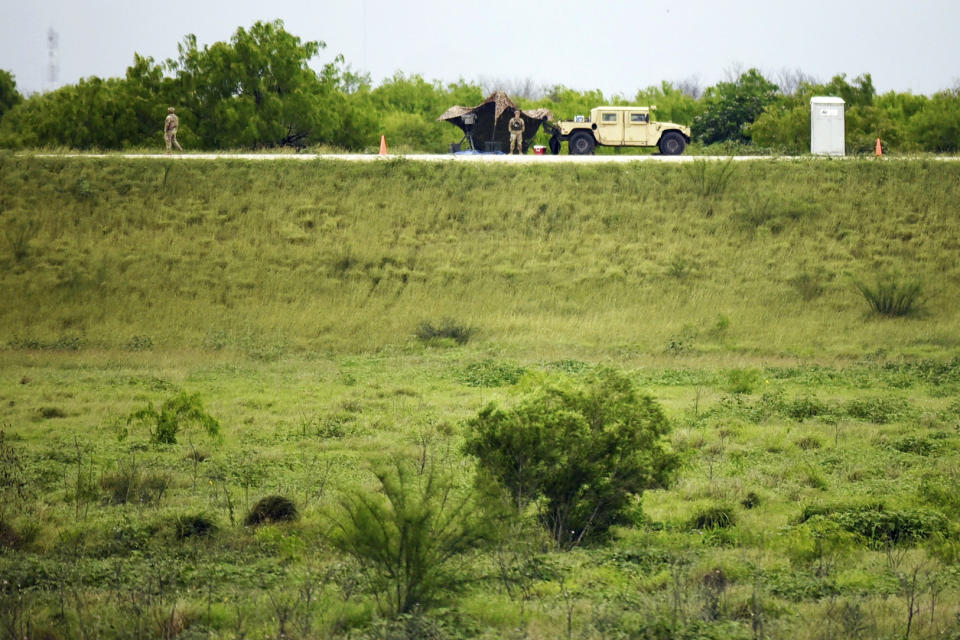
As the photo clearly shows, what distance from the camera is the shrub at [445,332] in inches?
957

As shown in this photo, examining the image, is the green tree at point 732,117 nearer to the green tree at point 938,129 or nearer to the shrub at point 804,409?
the green tree at point 938,129

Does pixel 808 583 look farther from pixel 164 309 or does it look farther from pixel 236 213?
pixel 236 213

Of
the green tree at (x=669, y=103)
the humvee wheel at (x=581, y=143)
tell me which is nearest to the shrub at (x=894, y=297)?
the humvee wheel at (x=581, y=143)

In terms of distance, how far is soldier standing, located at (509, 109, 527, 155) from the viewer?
3509 centimetres

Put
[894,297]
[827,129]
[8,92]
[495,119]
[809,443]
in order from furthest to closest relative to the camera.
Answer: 1. [8,92]
2. [495,119]
3. [827,129]
4. [894,297]
5. [809,443]

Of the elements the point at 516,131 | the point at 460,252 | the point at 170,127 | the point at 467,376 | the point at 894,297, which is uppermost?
the point at 170,127

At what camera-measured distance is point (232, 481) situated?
11500 mm

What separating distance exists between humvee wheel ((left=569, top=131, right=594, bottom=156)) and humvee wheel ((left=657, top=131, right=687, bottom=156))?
7.46 ft

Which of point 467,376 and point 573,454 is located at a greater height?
point 573,454

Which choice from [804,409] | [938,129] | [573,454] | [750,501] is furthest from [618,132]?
[573,454]

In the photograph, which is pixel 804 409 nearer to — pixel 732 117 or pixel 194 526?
pixel 194 526

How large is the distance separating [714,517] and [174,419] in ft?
23.6

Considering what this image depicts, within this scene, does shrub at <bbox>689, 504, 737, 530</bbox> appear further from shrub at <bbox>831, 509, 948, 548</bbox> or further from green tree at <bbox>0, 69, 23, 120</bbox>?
green tree at <bbox>0, 69, 23, 120</bbox>

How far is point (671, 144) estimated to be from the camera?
35.5m
